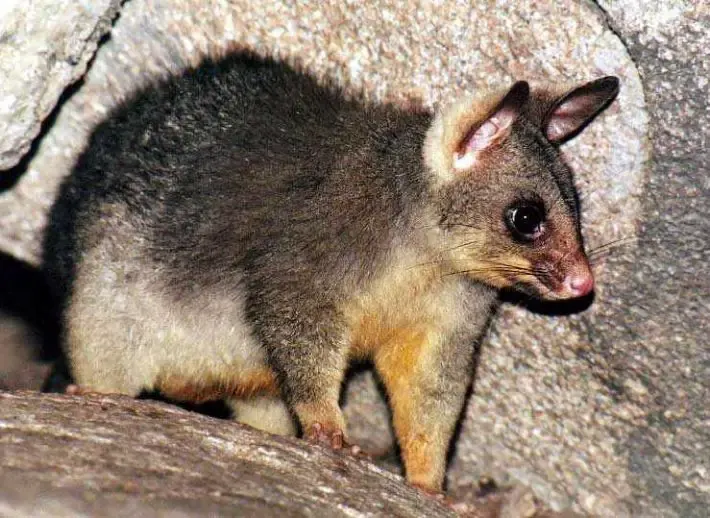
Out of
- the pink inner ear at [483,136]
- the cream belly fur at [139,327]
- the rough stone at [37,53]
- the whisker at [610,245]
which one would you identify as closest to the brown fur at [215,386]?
the cream belly fur at [139,327]

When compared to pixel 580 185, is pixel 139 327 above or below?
below

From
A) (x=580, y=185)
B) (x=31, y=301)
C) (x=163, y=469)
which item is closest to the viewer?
(x=163, y=469)

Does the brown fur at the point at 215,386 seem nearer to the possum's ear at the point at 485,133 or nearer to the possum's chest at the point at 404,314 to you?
the possum's chest at the point at 404,314

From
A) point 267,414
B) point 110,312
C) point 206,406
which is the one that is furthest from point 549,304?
point 206,406

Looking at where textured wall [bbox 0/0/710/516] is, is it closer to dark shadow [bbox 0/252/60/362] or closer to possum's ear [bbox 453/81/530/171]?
dark shadow [bbox 0/252/60/362]

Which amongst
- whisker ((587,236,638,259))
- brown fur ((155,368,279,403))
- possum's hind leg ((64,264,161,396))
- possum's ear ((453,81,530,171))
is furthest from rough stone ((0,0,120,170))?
whisker ((587,236,638,259))

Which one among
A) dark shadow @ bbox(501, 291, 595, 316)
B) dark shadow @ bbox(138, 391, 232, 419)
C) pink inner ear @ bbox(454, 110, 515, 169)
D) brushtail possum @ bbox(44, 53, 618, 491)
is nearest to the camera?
pink inner ear @ bbox(454, 110, 515, 169)

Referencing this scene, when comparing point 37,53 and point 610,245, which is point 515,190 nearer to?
point 610,245

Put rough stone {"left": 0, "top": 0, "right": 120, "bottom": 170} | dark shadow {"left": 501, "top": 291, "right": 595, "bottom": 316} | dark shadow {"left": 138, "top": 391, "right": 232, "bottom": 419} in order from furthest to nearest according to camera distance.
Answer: dark shadow {"left": 138, "top": 391, "right": 232, "bottom": 419}, dark shadow {"left": 501, "top": 291, "right": 595, "bottom": 316}, rough stone {"left": 0, "top": 0, "right": 120, "bottom": 170}
